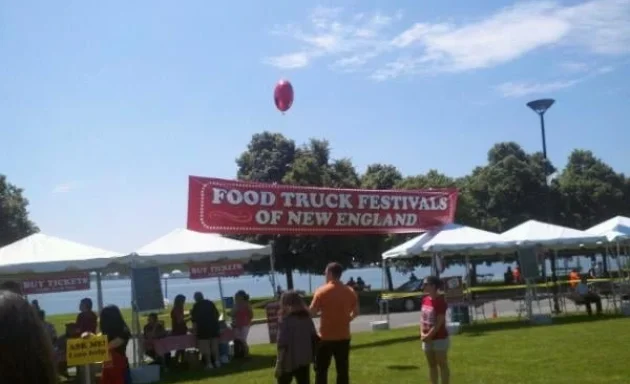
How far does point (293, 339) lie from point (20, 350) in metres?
7.48

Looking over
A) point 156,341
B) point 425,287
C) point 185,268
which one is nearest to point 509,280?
point 185,268

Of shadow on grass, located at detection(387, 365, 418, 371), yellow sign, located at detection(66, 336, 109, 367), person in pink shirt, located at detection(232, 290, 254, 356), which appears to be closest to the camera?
yellow sign, located at detection(66, 336, 109, 367)

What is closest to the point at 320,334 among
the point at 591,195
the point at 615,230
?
the point at 615,230

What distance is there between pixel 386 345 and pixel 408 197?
17.8ft

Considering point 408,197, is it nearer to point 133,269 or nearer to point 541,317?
point 541,317

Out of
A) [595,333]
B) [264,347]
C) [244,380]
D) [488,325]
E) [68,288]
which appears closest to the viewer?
[244,380]

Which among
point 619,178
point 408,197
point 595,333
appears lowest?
point 595,333

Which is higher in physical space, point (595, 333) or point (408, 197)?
point (408, 197)

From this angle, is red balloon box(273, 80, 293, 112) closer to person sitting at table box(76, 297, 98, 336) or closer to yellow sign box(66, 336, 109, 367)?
person sitting at table box(76, 297, 98, 336)

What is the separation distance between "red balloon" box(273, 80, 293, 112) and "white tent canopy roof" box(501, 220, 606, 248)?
317 inches

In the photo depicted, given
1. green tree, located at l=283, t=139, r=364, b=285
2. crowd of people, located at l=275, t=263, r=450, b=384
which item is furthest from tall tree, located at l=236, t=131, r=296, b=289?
crowd of people, located at l=275, t=263, r=450, b=384

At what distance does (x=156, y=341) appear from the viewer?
1695cm

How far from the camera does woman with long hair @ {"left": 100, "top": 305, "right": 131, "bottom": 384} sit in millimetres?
7723

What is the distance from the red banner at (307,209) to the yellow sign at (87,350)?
10.5 meters
